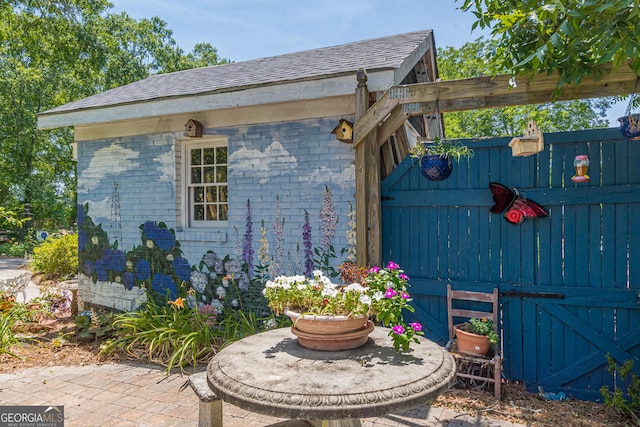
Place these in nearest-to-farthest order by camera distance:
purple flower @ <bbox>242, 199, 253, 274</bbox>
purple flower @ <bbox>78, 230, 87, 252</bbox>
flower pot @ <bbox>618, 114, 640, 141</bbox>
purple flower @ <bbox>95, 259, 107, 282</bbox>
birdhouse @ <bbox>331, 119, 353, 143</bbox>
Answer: flower pot @ <bbox>618, 114, 640, 141</bbox> → birdhouse @ <bbox>331, 119, 353, 143</bbox> → purple flower @ <bbox>242, 199, 253, 274</bbox> → purple flower @ <bbox>95, 259, 107, 282</bbox> → purple flower @ <bbox>78, 230, 87, 252</bbox>

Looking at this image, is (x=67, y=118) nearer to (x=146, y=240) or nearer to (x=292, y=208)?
(x=146, y=240)

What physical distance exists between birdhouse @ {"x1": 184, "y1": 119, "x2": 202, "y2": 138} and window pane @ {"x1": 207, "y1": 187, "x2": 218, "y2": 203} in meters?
0.69

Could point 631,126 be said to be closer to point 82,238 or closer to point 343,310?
point 343,310

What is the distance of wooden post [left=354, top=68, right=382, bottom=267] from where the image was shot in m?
4.01

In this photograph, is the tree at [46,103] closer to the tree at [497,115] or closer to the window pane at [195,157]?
the window pane at [195,157]

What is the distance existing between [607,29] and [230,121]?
3713mm

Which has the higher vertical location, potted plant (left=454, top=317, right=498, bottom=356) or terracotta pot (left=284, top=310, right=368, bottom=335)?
terracotta pot (left=284, top=310, right=368, bottom=335)

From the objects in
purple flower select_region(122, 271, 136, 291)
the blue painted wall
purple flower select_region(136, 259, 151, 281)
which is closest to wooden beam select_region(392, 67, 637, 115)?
the blue painted wall

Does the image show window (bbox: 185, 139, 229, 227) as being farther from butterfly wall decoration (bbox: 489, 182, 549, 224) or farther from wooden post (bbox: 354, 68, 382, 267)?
butterfly wall decoration (bbox: 489, 182, 549, 224)

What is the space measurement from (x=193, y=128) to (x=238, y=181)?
861 mm

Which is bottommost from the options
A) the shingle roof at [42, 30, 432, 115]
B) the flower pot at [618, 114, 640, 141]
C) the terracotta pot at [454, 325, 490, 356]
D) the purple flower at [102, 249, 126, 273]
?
the terracotta pot at [454, 325, 490, 356]

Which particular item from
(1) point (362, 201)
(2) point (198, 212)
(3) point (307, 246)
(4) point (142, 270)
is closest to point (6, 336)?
(4) point (142, 270)

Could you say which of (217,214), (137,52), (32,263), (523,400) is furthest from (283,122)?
(137,52)

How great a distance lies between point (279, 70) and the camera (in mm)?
5141
